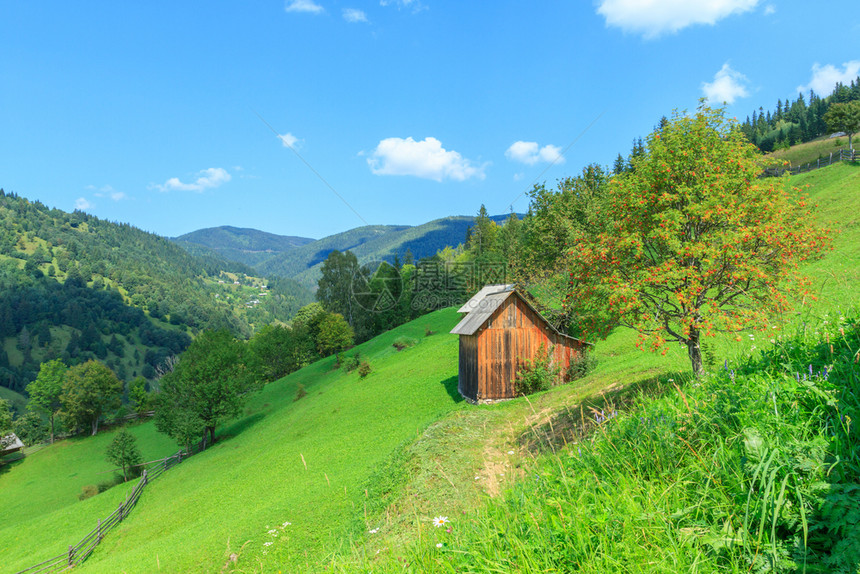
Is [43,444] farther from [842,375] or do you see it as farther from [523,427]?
[842,375]

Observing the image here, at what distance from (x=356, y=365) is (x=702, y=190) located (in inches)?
1871

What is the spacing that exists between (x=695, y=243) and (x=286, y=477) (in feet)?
71.9

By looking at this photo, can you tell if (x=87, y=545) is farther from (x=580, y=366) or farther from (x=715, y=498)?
(x=715, y=498)

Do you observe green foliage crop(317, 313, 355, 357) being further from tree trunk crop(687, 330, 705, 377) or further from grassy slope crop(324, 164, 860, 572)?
tree trunk crop(687, 330, 705, 377)

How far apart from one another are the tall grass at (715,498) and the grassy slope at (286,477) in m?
2.70

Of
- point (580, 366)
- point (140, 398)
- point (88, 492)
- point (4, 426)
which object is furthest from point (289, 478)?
point (140, 398)

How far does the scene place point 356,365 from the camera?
173 feet

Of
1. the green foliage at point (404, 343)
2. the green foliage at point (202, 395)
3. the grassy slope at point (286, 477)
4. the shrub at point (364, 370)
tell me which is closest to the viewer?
the grassy slope at point (286, 477)

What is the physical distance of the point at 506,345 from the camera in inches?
1032

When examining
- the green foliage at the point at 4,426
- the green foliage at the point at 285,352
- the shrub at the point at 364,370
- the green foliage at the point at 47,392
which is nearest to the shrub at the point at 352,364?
the shrub at the point at 364,370

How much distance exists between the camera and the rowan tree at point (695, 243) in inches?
381

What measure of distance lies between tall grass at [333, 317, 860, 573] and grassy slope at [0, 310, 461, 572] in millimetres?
2695

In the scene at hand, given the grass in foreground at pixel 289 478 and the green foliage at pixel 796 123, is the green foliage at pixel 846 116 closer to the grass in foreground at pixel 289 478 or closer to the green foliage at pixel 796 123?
the green foliage at pixel 796 123

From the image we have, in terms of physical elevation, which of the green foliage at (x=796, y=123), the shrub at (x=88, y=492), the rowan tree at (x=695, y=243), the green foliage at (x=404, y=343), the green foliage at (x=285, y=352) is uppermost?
the green foliage at (x=796, y=123)
